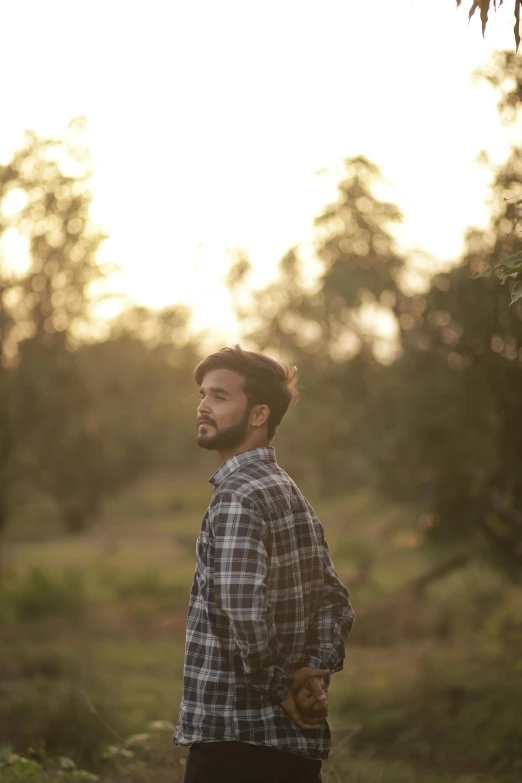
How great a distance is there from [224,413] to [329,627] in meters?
0.76

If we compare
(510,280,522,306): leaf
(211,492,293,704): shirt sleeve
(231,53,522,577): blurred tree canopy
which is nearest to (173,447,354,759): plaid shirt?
(211,492,293,704): shirt sleeve

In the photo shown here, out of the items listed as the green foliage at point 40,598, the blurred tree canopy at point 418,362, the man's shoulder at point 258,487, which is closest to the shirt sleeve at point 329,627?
the man's shoulder at point 258,487

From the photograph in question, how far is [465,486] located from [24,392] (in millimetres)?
5784

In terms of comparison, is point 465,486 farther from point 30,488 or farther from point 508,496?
point 30,488

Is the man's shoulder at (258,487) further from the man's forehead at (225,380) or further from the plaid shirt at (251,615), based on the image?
the man's forehead at (225,380)

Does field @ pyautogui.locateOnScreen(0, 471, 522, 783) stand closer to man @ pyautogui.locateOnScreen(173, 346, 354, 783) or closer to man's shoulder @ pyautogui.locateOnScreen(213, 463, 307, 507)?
man @ pyautogui.locateOnScreen(173, 346, 354, 783)

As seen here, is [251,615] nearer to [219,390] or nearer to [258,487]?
[258,487]

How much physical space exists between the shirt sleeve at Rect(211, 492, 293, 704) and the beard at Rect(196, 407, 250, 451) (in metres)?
0.22

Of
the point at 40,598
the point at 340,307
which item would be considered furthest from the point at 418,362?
the point at 40,598

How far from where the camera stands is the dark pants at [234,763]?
2779mm

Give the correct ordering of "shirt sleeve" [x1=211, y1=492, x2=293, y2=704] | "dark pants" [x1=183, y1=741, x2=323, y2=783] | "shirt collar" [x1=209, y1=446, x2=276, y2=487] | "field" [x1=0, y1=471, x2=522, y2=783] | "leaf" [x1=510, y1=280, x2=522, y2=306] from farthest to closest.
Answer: "field" [x1=0, y1=471, x2=522, y2=783], "leaf" [x1=510, y1=280, x2=522, y2=306], "shirt collar" [x1=209, y1=446, x2=276, y2=487], "dark pants" [x1=183, y1=741, x2=323, y2=783], "shirt sleeve" [x1=211, y1=492, x2=293, y2=704]

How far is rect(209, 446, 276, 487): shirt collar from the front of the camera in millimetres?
2918

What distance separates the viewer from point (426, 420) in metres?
8.78

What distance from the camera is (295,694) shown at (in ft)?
9.41
